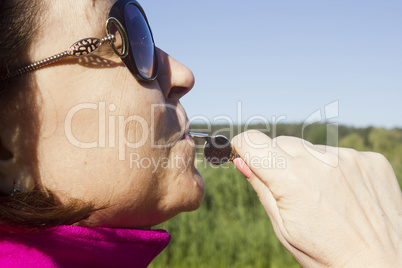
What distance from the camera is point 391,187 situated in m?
1.48

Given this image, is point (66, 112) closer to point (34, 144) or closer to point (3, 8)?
point (34, 144)

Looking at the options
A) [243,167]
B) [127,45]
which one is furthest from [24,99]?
[243,167]

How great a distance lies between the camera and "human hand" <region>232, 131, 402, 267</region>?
133 cm

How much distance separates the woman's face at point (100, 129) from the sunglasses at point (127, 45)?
22mm

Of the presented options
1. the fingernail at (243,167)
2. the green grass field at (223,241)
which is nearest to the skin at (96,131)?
the fingernail at (243,167)

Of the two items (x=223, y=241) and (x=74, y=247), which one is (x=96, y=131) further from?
(x=223, y=241)

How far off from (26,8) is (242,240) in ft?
15.6

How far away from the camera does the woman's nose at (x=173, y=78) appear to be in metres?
1.53

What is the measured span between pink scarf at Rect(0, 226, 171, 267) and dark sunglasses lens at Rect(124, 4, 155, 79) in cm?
56

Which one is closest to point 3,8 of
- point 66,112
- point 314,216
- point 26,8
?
point 26,8

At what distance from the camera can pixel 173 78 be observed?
60.7 inches

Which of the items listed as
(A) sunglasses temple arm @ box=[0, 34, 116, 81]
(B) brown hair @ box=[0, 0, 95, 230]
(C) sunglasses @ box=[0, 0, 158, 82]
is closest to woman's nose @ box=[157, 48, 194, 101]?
(C) sunglasses @ box=[0, 0, 158, 82]

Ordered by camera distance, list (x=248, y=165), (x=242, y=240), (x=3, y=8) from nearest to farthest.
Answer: (x=3, y=8)
(x=248, y=165)
(x=242, y=240)

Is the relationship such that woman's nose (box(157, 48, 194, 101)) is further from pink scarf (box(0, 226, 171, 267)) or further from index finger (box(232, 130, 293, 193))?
pink scarf (box(0, 226, 171, 267))
